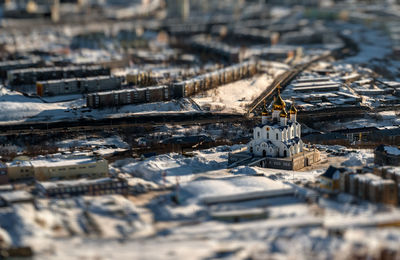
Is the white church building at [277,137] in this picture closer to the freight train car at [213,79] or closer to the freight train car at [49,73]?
the freight train car at [213,79]

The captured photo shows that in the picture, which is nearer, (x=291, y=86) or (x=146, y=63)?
(x=291, y=86)

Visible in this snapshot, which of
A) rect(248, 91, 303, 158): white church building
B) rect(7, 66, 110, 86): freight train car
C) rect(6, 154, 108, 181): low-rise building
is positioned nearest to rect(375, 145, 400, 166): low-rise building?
rect(248, 91, 303, 158): white church building

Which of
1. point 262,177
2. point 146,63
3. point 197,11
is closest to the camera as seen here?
point 262,177

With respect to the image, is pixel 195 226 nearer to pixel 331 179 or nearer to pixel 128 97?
pixel 331 179

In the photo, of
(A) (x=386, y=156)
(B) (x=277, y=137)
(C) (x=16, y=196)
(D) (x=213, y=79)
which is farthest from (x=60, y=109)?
(A) (x=386, y=156)

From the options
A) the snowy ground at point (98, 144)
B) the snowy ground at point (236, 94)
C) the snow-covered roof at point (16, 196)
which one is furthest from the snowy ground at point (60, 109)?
the snow-covered roof at point (16, 196)

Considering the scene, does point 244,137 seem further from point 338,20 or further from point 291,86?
point 338,20

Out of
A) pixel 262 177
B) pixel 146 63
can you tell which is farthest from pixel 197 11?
pixel 262 177
